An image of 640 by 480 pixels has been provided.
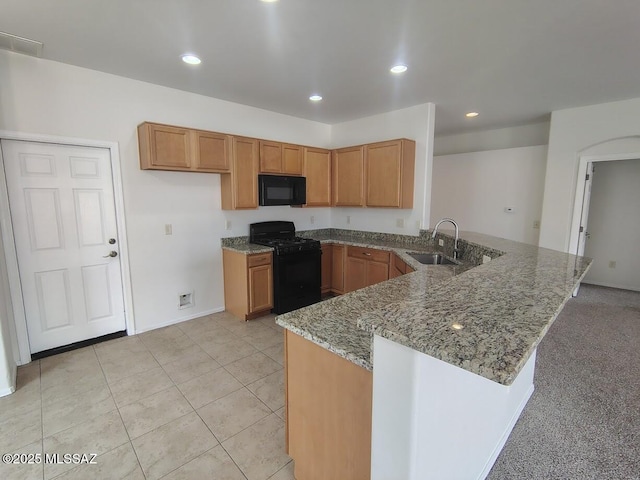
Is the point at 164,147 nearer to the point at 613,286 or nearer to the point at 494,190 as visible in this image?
the point at 494,190

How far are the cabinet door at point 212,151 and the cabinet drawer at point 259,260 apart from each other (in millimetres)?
1075

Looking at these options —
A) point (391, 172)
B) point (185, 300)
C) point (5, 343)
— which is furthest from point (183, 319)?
point (391, 172)

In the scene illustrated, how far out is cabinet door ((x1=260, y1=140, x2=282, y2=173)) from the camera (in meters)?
3.90

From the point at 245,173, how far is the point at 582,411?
3.78 metres

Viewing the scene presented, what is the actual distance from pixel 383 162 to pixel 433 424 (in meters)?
3.48

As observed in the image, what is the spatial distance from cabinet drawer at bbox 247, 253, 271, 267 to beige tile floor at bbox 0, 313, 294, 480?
88 cm

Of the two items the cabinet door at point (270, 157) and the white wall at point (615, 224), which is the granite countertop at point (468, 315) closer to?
the cabinet door at point (270, 157)

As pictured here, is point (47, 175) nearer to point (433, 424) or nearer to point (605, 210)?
point (433, 424)

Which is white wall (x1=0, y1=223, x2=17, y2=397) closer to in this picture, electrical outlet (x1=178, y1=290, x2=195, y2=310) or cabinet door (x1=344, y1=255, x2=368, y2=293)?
electrical outlet (x1=178, y1=290, x2=195, y2=310)

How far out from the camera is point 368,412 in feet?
3.89

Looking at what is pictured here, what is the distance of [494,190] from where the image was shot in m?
5.15

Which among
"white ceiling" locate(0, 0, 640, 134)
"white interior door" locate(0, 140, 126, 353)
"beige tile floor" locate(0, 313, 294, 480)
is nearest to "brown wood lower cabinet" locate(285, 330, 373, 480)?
"beige tile floor" locate(0, 313, 294, 480)

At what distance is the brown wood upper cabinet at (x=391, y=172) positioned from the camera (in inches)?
154

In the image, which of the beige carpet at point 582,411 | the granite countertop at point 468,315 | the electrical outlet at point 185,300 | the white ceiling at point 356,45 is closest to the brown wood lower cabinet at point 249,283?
the electrical outlet at point 185,300
